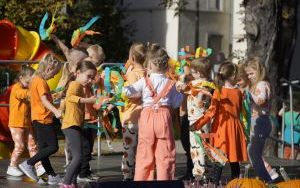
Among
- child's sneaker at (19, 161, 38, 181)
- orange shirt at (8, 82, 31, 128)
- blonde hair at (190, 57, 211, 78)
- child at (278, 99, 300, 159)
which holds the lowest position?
child at (278, 99, 300, 159)

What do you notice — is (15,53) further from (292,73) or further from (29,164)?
(292,73)

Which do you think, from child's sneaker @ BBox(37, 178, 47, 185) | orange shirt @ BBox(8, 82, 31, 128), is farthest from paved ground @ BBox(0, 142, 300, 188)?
orange shirt @ BBox(8, 82, 31, 128)

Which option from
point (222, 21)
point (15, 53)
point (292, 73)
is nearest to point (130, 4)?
point (222, 21)

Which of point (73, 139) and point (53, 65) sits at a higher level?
point (53, 65)

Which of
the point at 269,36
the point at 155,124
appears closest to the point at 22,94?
the point at 155,124

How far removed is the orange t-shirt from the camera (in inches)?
412

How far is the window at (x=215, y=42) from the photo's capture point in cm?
3581

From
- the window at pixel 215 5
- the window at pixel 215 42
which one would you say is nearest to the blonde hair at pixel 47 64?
the window at pixel 215 42

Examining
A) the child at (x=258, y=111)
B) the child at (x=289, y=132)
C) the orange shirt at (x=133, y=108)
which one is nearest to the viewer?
the orange shirt at (x=133, y=108)

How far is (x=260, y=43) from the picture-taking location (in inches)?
650

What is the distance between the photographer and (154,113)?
9.62m

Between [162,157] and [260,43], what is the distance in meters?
7.34

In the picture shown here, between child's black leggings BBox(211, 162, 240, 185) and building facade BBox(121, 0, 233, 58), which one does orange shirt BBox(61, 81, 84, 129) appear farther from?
building facade BBox(121, 0, 233, 58)

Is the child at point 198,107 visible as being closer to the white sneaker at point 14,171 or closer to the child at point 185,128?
the child at point 185,128
